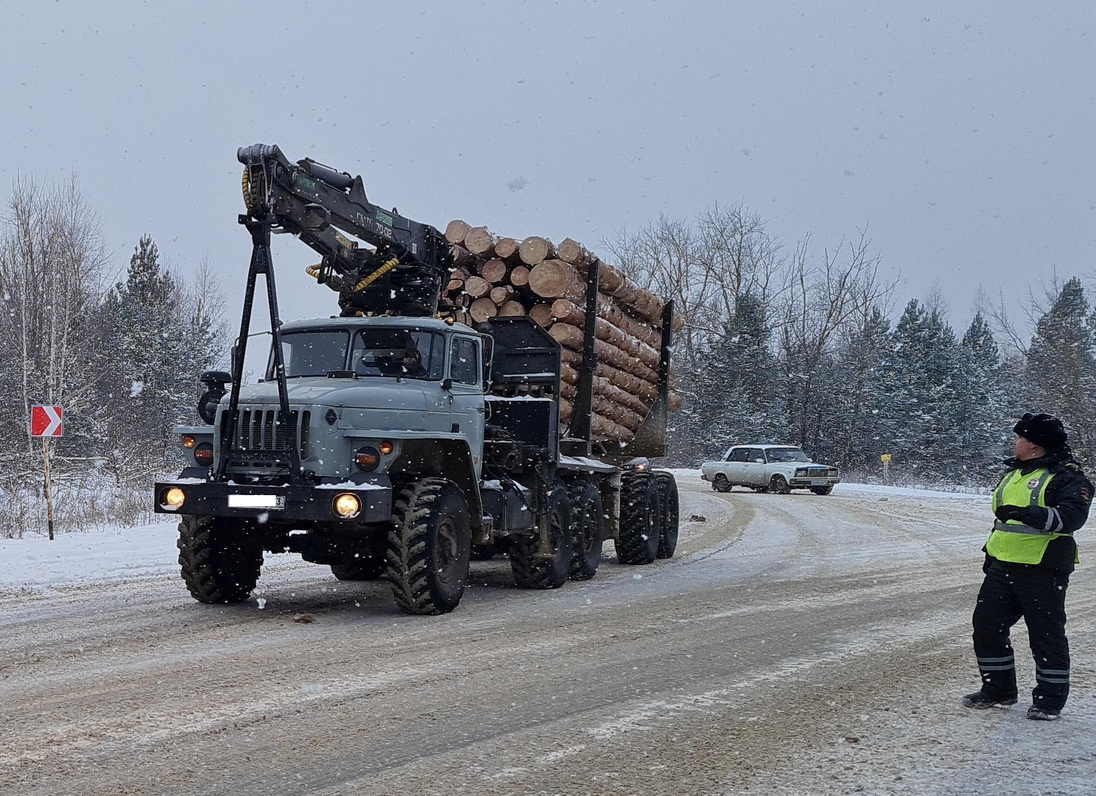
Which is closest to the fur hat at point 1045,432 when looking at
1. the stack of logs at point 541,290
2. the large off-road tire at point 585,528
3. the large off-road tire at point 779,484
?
the large off-road tire at point 585,528

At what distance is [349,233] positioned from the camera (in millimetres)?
10242

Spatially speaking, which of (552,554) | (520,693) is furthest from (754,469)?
(520,693)

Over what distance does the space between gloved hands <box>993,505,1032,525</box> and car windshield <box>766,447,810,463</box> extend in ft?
99.9

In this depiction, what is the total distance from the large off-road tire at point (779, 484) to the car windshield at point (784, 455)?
658 millimetres

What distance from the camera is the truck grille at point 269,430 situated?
8586 mm

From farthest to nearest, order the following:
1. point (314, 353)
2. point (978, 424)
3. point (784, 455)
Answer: point (978, 424), point (784, 455), point (314, 353)

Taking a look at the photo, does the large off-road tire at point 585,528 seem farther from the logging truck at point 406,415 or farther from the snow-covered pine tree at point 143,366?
the snow-covered pine tree at point 143,366

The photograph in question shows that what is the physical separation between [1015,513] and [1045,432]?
1.52 feet

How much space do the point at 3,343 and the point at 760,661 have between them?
3033 cm

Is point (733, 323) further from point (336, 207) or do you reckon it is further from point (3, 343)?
point (336, 207)

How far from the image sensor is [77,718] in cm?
533

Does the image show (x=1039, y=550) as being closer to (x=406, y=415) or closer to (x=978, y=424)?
(x=406, y=415)

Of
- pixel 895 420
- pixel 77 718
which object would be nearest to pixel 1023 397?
pixel 895 420

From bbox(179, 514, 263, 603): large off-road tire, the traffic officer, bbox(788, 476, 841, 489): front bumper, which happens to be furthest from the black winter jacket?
bbox(788, 476, 841, 489): front bumper
